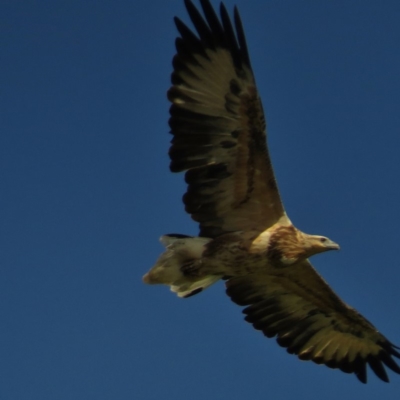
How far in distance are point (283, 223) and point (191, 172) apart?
124 centimetres

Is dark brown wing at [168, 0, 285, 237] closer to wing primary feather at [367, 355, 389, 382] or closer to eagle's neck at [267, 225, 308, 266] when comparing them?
eagle's neck at [267, 225, 308, 266]

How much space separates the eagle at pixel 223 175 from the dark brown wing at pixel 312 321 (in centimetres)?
16

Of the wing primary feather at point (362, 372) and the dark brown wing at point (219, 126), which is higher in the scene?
the dark brown wing at point (219, 126)

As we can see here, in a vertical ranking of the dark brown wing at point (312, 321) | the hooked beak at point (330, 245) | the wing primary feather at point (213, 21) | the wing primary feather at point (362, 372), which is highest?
the wing primary feather at point (213, 21)

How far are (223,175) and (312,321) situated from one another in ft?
9.63

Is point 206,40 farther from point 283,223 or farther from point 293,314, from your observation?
point 293,314

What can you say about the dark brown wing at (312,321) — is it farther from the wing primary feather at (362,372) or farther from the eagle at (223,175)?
the eagle at (223,175)

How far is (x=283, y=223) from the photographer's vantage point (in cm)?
1198

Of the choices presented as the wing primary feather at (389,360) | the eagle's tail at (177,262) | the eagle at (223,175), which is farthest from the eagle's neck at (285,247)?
the wing primary feather at (389,360)

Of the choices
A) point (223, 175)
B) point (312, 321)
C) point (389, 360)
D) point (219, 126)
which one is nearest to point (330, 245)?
point (223, 175)

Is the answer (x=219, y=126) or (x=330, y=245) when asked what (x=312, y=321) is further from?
(x=219, y=126)

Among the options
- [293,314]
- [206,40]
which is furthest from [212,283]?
[206,40]

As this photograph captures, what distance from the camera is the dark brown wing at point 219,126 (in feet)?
37.1

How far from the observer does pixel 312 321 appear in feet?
→ 45.0
